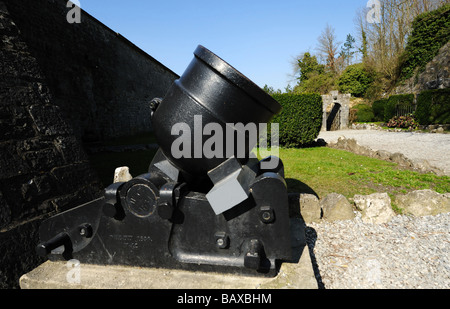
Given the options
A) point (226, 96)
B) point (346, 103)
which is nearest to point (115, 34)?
point (226, 96)

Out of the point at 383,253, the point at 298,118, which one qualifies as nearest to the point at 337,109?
the point at 298,118

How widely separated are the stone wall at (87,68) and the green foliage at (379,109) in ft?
59.0

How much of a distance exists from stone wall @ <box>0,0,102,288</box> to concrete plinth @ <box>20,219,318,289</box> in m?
0.27

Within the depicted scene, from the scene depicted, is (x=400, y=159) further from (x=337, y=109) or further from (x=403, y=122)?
(x=337, y=109)

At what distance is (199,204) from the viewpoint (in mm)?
1780

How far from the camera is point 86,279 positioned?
174 cm

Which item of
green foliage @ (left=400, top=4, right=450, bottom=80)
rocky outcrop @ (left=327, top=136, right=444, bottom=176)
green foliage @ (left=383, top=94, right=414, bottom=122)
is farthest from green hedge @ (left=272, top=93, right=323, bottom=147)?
green foliage @ (left=400, top=4, right=450, bottom=80)

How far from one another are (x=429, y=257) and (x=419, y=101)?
16.3m

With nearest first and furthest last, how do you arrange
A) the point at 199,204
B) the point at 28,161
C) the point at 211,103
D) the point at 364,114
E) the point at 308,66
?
the point at 211,103, the point at 199,204, the point at 28,161, the point at 364,114, the point at 308,66

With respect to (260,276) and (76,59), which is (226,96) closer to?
(260,276)

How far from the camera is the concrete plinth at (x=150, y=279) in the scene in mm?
1662

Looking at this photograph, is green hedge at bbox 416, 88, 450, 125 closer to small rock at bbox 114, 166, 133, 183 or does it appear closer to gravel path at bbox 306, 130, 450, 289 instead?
gravel path at bbox 306, 130, 450, 289

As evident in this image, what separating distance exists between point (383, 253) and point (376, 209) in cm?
91

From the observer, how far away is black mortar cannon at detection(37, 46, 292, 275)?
5.45 ft
